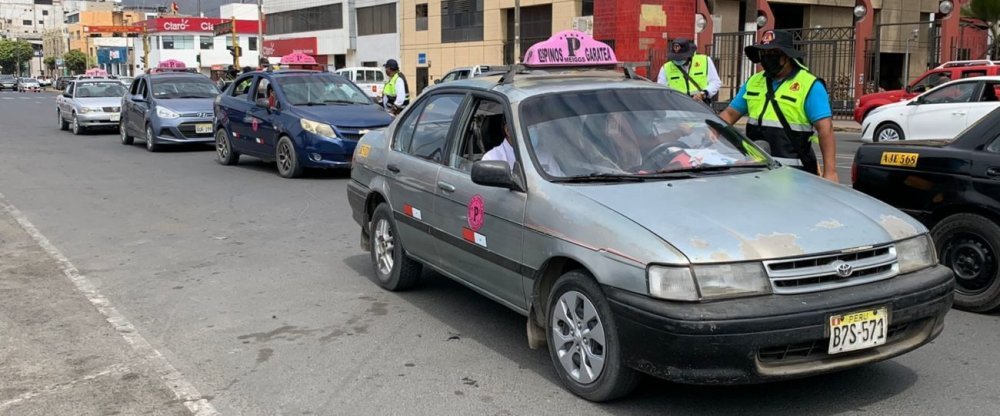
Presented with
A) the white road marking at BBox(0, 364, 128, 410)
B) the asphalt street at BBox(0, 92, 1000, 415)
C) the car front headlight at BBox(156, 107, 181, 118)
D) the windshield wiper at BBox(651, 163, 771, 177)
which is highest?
the car front headlight at BBox(156, 107, 181, 118)

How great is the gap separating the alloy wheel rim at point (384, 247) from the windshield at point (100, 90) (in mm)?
18677

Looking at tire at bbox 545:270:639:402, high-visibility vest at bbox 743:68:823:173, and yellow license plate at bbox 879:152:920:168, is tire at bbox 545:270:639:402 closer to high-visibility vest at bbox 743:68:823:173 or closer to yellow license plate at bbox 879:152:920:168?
high-visibility vest at bbox 743:68:823:173

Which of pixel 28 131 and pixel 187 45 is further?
pixel 187 45

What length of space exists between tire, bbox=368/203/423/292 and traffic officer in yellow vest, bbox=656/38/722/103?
15.7ft

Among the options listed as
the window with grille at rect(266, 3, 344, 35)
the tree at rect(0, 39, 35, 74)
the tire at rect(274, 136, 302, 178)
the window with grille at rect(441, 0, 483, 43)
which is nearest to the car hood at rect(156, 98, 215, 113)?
the tire at rect(274, 136, 302, 178)

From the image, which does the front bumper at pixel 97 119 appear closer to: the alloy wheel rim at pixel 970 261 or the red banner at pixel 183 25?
the alloy wheel rim at pixel 970 261

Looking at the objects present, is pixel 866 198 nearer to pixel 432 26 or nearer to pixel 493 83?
pixel 493 83

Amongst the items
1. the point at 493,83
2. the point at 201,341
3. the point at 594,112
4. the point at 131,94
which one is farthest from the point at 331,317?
the point at 131,94

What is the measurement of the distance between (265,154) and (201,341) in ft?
28.3

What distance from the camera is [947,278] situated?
4078mm

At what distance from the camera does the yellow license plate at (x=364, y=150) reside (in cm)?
647

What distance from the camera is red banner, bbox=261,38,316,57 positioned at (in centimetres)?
6191

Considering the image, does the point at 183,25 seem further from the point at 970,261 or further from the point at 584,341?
the point at 584,341

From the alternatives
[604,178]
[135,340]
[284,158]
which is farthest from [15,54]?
[604,178]
